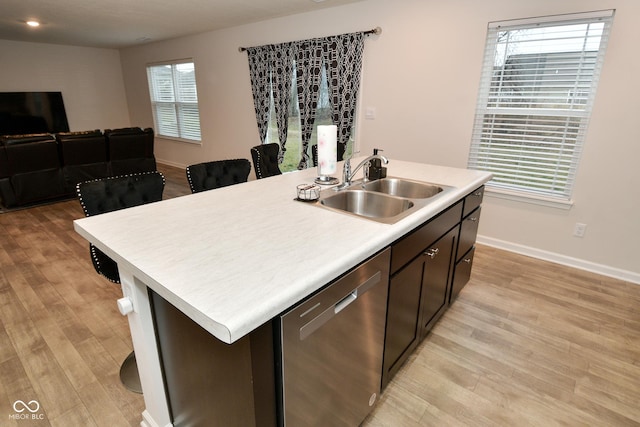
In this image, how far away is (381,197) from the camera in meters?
1.85

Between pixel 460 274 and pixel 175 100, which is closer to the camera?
pixel 460 274

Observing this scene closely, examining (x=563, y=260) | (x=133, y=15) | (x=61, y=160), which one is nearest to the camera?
(x=563, y=260)

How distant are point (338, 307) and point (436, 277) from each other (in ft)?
3.19

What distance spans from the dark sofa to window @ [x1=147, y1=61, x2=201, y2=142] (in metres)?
1.36

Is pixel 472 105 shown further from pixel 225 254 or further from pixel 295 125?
pixel 225 254

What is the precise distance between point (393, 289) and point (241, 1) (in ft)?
12.1

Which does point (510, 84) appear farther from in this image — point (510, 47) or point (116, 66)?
point (116, 66)

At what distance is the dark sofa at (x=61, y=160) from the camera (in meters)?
4.10

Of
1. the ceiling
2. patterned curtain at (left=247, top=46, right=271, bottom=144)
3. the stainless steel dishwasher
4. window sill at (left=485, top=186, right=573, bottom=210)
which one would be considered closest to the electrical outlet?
window sill at (left=485, top=186, right=573, bottom=210)

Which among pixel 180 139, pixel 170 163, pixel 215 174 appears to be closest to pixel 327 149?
pixel 215 174

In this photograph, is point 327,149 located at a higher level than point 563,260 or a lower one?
higher

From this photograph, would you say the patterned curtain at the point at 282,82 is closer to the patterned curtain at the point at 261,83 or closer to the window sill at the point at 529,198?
the patterned curtain at the point at 261,83

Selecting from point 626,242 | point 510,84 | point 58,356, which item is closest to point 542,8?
point 510,84

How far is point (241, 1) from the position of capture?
3.73 m
